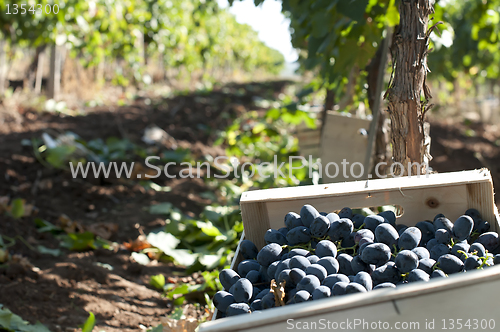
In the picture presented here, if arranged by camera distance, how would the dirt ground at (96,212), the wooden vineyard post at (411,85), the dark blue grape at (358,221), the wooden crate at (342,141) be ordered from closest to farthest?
1. the dark blue grape at (358,221)
2. the wooden vineyard post at (411,85)
3. the dirt ground at (96,212)
4. the wooden crate at (342,141)

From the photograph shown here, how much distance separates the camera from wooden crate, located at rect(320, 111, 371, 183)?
2834 mm

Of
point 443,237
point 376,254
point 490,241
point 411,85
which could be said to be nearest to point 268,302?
point 376,254

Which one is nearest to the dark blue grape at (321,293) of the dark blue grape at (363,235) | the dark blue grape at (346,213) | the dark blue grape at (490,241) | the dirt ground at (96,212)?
the dark blue grape at (363,235)

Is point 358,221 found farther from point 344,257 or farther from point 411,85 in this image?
point 411,85

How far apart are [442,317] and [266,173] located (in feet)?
10.8

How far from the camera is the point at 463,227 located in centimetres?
110

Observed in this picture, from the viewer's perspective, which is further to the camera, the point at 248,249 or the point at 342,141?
the point at 342,141

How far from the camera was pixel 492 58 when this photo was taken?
11.4 metres

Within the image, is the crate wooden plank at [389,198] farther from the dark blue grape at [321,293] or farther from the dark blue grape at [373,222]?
the dark blue grape at [321,293]

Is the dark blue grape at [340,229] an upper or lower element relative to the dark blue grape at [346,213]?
lower

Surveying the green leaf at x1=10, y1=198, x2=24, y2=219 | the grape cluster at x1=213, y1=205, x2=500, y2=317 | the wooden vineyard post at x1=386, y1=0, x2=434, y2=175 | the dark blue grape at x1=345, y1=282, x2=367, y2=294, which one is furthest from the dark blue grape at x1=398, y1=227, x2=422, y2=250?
the green leaf at x1=10, y1=198, x2=24, y2=219

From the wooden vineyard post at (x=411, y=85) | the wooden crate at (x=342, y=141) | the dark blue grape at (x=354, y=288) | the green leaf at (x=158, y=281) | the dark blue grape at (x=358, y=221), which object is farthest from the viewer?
the wooden crate at (x=342, y=141)

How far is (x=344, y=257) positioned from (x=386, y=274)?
13 cm

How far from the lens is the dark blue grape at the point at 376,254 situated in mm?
1013
